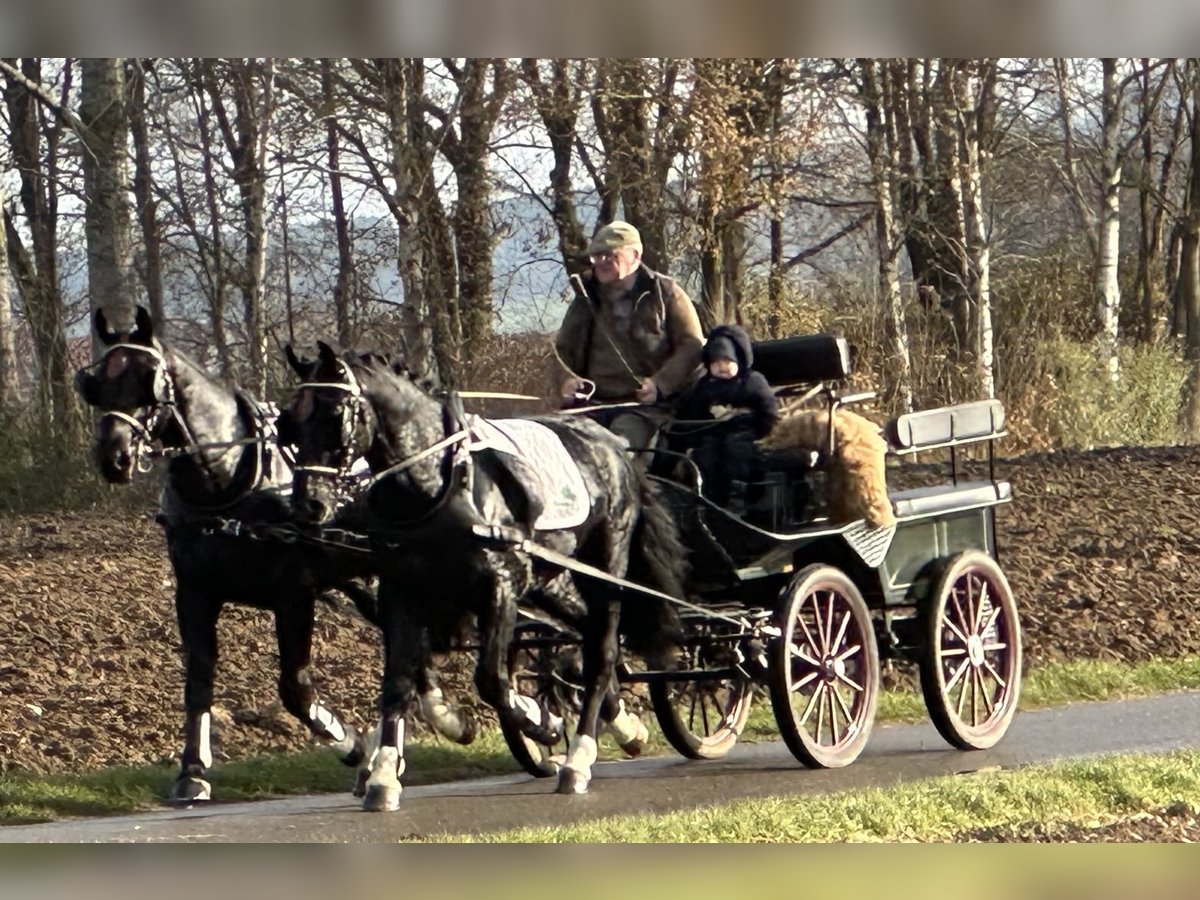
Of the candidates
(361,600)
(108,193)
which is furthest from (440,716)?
(108,193)

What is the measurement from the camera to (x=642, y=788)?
9828 mm

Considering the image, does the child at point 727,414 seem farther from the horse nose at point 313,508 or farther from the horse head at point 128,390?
the horse head at point 128,390

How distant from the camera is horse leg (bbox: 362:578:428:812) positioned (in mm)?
8734

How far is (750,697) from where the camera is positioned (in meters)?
11.3

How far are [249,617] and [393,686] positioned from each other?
5525 mm

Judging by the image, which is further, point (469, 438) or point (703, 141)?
point (703, 141)

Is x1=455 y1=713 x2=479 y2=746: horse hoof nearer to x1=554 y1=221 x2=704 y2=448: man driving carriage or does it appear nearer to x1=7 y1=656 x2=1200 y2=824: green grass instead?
x1=7 y1=656 x2=1200 y2=824: green grass

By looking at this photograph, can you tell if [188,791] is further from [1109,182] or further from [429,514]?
[1109,182]

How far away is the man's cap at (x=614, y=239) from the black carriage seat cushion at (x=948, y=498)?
1.82m

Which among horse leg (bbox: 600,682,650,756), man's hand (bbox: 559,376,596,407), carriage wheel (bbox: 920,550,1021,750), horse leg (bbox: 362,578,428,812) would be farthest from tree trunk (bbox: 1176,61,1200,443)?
horse leg (bbox: 362,578,428,812)

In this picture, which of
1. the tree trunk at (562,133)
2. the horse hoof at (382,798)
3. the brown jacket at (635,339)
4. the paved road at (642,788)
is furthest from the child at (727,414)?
the tree trunk at (562,133)
